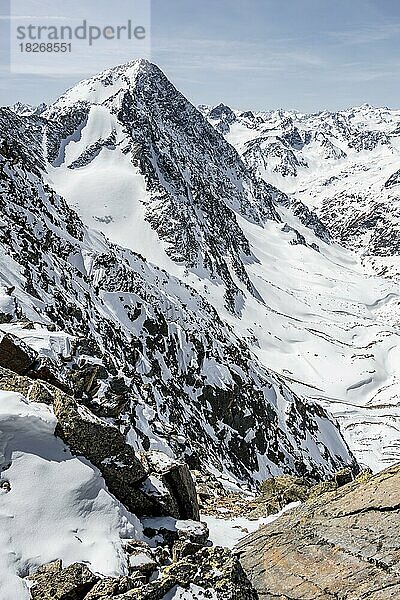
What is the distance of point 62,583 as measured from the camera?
8.29m

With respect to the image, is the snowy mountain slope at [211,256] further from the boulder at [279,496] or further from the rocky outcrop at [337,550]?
the rocky outcrop at [337,550]

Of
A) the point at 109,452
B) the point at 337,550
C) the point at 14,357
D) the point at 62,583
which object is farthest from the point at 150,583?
the point at 14,357

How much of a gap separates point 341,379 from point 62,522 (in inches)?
4660

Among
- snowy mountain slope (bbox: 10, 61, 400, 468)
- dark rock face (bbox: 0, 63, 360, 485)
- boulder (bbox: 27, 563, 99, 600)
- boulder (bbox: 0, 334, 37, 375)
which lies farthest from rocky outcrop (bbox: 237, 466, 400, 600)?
snowy mountain slope (bbox: 10, 61, 400, 468)

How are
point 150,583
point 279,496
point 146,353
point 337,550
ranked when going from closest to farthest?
point 150,583
point 337,550
point 279,496
point 146,353

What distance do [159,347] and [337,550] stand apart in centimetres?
5228

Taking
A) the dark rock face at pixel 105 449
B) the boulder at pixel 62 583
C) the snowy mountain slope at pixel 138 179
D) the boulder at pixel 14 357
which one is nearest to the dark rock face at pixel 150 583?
the boulder at pixel 62 583

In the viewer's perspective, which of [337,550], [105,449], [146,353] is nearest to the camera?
[337,550]

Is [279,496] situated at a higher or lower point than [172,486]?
lower

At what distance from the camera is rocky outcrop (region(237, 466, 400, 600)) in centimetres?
930

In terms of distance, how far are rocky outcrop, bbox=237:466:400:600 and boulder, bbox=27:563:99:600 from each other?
349cm

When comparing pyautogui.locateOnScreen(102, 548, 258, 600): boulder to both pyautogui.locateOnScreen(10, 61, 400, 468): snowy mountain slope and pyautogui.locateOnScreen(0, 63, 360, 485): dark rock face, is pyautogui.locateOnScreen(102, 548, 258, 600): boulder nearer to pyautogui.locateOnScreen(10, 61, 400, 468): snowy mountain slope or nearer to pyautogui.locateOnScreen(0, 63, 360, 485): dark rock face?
pyautogui.locateOnScreen(0, 63, 360, 485): dark rock face

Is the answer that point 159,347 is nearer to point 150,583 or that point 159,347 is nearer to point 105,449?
point 105,449

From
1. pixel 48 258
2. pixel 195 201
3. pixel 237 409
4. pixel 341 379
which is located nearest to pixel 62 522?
pixel 48 258
